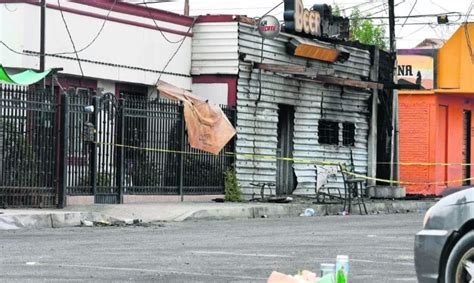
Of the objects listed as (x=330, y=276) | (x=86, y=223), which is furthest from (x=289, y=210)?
(x=330, y=276)

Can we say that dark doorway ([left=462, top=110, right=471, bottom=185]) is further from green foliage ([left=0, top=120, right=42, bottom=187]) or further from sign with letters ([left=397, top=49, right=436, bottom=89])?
green foliage ([left=0, top=120, right=42, bottom=187])

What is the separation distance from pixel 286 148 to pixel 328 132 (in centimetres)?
205

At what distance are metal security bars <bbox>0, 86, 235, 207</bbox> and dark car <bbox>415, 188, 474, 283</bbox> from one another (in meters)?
12.1

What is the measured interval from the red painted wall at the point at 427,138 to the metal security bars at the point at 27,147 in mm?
17432

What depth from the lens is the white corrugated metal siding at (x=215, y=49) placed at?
25.7 m

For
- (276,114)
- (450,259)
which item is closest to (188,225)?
(276,114)

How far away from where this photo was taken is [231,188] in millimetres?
25359

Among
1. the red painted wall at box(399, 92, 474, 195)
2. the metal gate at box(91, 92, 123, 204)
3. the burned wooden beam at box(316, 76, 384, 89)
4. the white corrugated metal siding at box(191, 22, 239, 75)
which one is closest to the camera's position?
the metal gate at box(91, 92, 123, 204)

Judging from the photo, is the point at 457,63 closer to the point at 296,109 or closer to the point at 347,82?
the point at 347,82

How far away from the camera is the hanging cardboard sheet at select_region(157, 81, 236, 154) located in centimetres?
2391

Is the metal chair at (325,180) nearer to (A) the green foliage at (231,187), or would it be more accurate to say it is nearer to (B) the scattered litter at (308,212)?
(A) the green foliage at (231,187)

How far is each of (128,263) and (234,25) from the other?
14925mm

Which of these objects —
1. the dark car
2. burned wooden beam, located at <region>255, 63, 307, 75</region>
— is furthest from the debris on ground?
the dark car

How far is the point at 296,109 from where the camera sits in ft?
92.0
